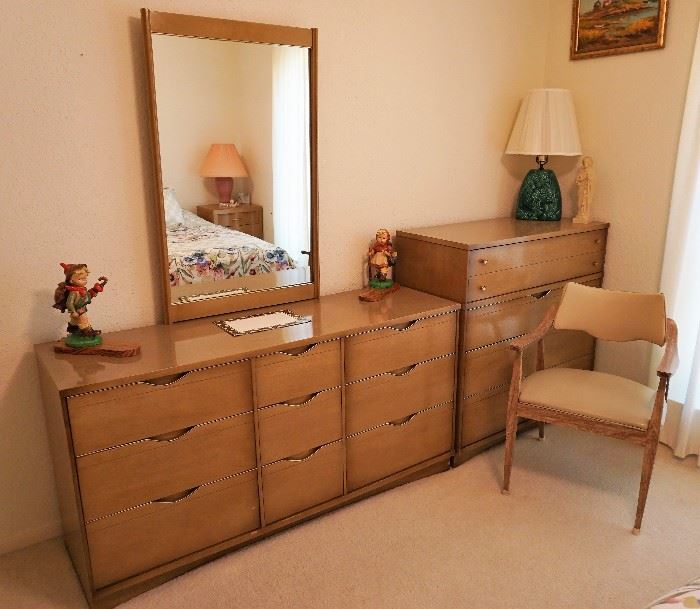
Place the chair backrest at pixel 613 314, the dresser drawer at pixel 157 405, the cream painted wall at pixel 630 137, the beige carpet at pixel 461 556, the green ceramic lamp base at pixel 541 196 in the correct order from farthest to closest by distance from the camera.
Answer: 1. the green ceramic lamp base at pixel 541 196
2. the cream painted wall at pixel 630 137
3. the chair backrest at pixel 613 314
4. the beige carpet at pixel 461 556
5. the dresser drawer at pixel 157 405

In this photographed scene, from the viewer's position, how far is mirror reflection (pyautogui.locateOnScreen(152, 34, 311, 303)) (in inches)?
80.0

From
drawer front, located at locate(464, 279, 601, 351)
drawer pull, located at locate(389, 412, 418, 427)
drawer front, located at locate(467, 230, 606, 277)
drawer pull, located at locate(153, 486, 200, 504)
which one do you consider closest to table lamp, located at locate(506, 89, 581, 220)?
drawer front, located at locate(467, 230, 606, 277)

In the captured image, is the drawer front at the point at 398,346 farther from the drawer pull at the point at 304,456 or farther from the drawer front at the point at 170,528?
the drawer front at the point at 170,528

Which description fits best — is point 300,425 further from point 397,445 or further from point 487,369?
point 487,369

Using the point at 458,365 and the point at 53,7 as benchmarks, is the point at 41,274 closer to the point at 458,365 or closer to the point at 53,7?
the point at 53,7

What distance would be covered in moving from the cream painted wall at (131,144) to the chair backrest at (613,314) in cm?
77

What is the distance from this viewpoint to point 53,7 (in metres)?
1.80

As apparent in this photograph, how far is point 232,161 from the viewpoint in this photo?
2.22 m

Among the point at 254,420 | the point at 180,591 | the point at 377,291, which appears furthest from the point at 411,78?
the point at 180,591

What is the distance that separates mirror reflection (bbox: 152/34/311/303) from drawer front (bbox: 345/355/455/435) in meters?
0.55

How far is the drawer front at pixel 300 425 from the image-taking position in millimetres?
2008

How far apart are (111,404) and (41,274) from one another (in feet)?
1.87

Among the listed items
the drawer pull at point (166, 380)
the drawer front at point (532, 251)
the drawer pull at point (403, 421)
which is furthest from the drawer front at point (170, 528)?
the drawer front at point (532, 251)

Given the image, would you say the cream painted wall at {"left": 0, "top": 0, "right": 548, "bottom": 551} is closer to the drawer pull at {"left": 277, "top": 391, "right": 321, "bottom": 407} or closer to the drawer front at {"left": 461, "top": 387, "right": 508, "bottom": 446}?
the drawer pull at {"left": 277, "top": 391, "right": 321, "bottom": 407}
